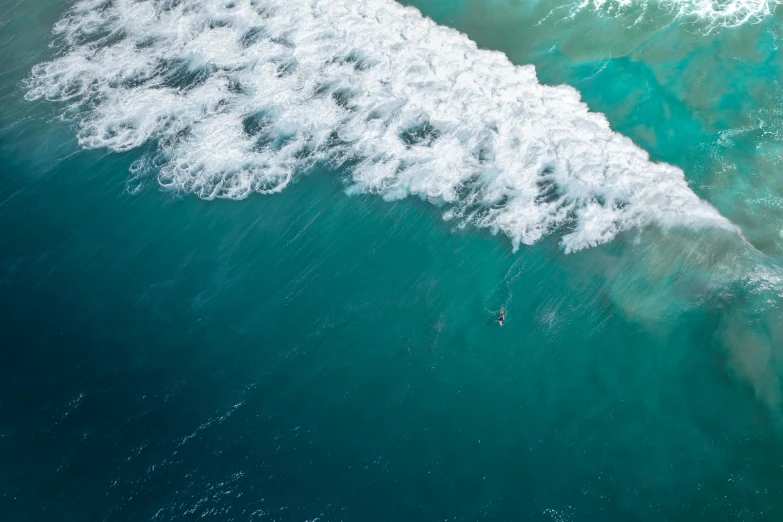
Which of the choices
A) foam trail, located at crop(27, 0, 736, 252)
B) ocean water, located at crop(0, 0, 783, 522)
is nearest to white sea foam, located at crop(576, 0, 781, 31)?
ocean water, located at crop(0, 0, 783, 522)

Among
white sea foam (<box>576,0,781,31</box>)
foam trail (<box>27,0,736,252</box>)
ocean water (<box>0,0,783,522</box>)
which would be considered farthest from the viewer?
white sea foam (<box>576,0,781,31</box>)

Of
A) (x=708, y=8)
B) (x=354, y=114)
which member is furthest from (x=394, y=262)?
→ (x=708, y=8)

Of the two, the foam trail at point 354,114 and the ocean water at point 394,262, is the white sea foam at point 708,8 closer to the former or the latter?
the ocean water at point 394,262

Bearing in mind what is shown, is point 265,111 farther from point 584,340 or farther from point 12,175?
point 584,340

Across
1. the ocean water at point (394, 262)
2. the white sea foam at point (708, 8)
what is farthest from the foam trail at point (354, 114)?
the white sea foam at point (708, 8)

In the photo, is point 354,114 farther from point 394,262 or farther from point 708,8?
point 708,8

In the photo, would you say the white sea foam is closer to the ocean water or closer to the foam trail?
the ocean water

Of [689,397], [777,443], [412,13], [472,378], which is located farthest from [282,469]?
[412,13]
